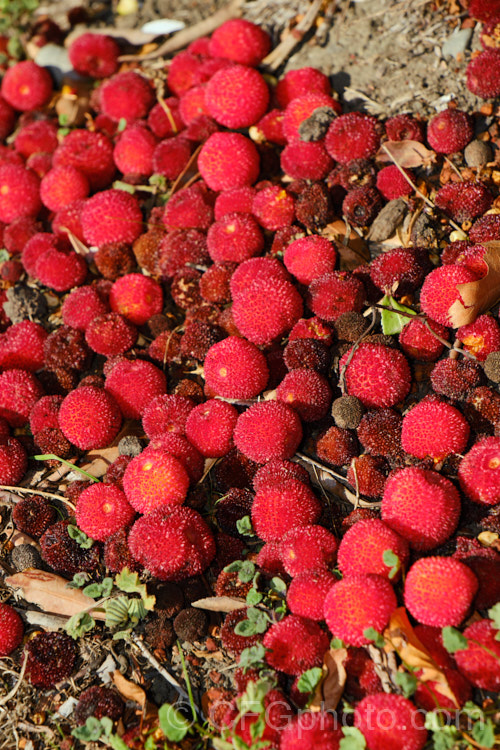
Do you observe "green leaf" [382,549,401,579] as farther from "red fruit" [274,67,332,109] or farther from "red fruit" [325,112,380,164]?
"red fruit" [274,67,332,109]

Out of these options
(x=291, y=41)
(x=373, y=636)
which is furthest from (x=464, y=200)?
(x=373, y=636)

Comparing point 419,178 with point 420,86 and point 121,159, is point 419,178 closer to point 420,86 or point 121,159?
point 420,86

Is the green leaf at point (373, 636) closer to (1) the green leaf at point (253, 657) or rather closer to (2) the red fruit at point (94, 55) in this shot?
(1) the green leaf at point (253, 657)

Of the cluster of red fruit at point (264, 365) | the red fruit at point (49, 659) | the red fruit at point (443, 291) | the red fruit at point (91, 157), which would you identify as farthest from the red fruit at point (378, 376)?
the red fruit at point (91, 157)

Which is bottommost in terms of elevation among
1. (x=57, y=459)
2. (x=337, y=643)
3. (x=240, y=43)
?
(x=337, y=643)

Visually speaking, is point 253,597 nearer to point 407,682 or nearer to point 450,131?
point 407,682

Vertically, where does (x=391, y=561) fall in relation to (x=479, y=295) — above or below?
below
